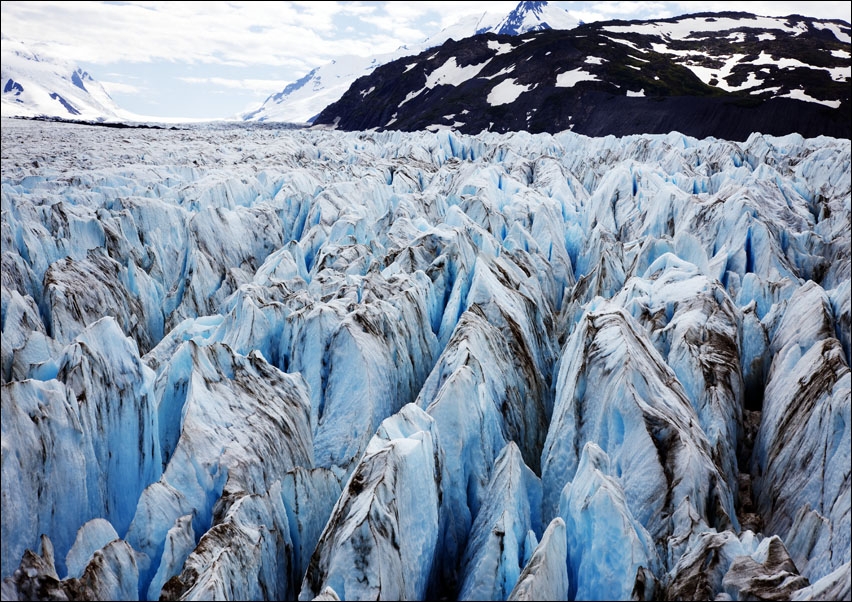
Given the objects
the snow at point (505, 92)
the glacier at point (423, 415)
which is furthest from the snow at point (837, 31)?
the glacier at point (423, 415)

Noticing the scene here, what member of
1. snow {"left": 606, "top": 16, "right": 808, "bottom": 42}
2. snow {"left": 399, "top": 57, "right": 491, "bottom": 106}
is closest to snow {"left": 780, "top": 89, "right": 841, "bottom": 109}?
snow {"left": 399, "top": 57, "right": 491, "bottom": 106}

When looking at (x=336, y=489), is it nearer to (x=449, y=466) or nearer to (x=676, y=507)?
(x=449, y=466)

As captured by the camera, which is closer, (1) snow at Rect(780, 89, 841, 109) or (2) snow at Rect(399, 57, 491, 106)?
(1) snow at Rect(780, 89, 841, 109)

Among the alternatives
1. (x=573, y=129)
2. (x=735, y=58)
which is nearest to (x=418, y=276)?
(x=573, y=129)

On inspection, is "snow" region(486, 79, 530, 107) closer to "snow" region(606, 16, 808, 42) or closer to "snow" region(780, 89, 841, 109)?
"snow" region(780, 89, 841, 109)

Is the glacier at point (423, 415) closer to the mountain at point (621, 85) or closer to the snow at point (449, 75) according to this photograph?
the mountain at point (621, 85)

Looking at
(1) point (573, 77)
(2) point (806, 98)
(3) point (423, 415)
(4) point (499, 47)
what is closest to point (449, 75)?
(4) point (499, 47)

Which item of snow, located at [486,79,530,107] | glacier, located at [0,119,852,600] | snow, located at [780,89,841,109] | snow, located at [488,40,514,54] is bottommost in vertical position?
glacier, located at [0,119,852,600]
